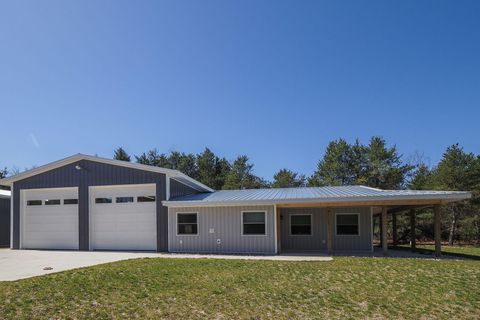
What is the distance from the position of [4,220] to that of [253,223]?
49.4 ft

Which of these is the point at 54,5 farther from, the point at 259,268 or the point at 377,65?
the point at 377,65

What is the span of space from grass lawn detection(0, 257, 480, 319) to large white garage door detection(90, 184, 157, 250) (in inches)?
255

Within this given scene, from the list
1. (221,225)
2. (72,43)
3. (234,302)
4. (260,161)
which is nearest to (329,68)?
(221,225)

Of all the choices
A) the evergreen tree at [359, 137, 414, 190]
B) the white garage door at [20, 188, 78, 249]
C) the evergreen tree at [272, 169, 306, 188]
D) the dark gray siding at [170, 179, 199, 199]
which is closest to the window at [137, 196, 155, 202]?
the dark gray siding at [170, 179, 199, 199]

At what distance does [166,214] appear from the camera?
17.7 metres

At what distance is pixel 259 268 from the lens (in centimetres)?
1145

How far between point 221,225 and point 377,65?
10470 mm

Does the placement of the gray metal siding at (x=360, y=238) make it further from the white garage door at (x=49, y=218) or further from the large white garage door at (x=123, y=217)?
the white garage door at (x=49, y=218)

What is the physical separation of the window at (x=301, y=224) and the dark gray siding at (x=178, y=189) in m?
5.32

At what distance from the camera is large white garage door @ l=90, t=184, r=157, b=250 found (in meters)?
18.2

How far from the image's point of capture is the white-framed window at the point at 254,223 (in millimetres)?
16281

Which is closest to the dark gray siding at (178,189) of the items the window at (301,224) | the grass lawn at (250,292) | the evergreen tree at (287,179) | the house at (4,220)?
the window at (301,224)

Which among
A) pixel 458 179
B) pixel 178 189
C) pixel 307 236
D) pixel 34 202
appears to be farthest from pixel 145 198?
pixel 458 179

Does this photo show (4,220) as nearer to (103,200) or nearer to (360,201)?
(103,200)
